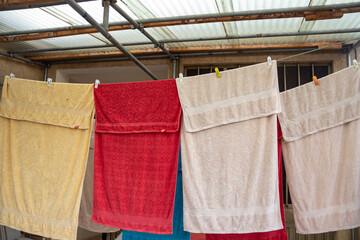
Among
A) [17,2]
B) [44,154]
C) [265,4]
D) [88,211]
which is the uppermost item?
[265,4]

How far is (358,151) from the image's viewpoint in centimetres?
226

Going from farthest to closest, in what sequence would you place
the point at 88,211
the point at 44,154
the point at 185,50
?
the point at 185,50 → the point at 88,211 → the point at 44,154

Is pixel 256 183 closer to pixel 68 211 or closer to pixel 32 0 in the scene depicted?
pixel 68 211

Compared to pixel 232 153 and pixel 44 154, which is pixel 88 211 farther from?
pixel 232 153

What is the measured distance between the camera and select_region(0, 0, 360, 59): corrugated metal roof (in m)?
3.13

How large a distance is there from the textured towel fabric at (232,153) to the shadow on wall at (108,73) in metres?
2.70

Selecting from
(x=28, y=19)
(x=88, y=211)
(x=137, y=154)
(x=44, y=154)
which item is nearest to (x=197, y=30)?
(x=137, y=154)

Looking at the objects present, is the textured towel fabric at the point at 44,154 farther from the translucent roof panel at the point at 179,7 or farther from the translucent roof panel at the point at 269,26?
the translucent roof panel at the point at 269,26

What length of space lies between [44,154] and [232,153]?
1.94 meters

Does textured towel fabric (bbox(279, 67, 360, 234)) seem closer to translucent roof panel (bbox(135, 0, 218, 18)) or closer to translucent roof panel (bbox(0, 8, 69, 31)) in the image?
translucent roof panel (bbox(135, 0, 218, 18))

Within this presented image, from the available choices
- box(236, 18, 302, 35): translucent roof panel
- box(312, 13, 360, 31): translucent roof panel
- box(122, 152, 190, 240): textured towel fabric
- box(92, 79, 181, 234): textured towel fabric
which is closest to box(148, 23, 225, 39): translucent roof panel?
box(236, 18, 302, 35): translucent roof panel

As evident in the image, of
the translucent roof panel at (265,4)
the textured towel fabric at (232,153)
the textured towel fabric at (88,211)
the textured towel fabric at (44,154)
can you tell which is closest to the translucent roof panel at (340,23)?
the translucent roof panel at (265,4)

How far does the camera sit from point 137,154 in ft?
8.67

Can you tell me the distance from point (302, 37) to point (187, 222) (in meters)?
3.14
